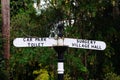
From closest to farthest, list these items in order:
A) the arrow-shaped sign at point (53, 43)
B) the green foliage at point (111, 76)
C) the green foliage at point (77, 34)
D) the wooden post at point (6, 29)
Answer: the arrow-shaped sign at point (53, 43) → the green foliage at point (77, 34) → the green foliage at point (111, 76) → the wooden post at point (6, 29)

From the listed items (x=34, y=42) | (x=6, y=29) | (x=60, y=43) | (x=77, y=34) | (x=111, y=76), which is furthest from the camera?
(x=6, y=29)

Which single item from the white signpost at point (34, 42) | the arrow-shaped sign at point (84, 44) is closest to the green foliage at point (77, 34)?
the arrow-shaped sign at point (84, 44)

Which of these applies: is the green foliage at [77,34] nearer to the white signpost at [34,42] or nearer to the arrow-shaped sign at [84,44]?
the arrow-shaped sign at [84,44]

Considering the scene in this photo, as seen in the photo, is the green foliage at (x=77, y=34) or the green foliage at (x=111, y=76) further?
the green foliage at (x=111, y=76)

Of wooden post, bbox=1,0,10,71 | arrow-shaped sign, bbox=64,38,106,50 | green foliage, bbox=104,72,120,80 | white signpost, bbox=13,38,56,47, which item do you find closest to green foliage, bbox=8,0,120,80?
green foliage, bbox=104,72,120,80

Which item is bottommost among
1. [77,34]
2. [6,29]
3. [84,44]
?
[84,44]

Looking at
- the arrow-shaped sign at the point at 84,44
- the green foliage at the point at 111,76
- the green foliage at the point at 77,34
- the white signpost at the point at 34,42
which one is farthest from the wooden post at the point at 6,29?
the arrow-shaped sign at the point at 84,44

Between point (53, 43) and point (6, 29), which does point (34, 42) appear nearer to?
point (53, 43)

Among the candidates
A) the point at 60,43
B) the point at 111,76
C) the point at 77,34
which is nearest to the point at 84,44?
the point at 60,43

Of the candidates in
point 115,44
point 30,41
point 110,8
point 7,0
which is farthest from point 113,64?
point 30,41

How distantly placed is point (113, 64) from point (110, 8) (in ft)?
7.52

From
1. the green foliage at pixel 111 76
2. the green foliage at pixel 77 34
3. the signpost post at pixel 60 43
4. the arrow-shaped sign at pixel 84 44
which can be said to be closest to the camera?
the signpost post at pixel 60 43

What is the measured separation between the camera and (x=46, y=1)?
44.8 ft

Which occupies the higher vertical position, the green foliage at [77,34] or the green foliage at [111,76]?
the green foliage at [77,34]
